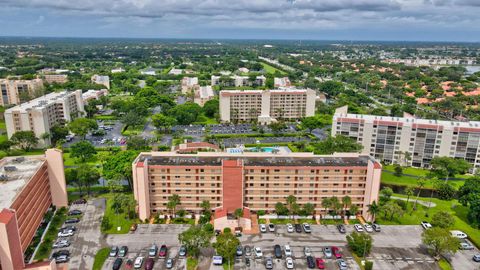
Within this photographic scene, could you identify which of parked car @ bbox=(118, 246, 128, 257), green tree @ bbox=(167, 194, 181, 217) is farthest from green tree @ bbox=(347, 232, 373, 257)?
parked car @ bbox=(118, 246, 128, 257)

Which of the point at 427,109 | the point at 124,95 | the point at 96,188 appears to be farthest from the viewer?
the point at 124,95

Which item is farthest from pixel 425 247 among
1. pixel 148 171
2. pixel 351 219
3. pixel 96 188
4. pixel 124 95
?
pixel 124 95

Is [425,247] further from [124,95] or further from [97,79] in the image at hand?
[97,79]

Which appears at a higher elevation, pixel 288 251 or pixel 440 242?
→ pixel 440 242

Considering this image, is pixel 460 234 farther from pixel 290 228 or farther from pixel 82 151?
pixel 82 151

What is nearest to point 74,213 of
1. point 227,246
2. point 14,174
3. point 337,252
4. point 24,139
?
point 14,174

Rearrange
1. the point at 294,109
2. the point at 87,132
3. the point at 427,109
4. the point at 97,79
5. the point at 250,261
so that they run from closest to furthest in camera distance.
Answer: the point at 250,261 → the point at 87,132 → the point at 294,109 → the point at 427,109 → the point at 97,79

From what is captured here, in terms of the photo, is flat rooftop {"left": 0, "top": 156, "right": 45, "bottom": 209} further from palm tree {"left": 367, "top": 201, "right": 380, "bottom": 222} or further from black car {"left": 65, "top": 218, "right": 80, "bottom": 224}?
palm tree {"left": 367, "top": 201, "right": 380, "bottom": 222}
